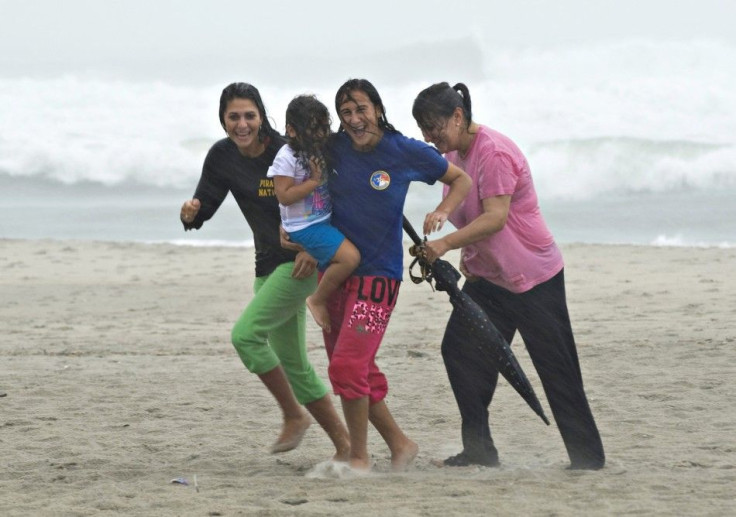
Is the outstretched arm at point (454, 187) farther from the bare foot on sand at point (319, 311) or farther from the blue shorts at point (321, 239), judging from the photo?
the bare foot on sand at point (319, 311)

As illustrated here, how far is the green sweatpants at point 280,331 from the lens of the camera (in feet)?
16.5

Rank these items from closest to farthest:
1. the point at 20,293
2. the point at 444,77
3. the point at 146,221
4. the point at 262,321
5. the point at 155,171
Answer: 1. the point at 262,321
2. the point at 20,293
3. the point at 146,221
4. the point at 155,171
5. the point at 444,77

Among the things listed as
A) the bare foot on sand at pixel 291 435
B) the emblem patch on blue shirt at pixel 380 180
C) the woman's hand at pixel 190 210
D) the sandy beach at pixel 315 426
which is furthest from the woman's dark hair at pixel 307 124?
the bare foot on sand at pixel 291 435

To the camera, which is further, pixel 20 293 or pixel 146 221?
pixel 146 221

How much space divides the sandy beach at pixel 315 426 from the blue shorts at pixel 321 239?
35.1 inches

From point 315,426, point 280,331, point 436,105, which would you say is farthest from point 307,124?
point 315,426

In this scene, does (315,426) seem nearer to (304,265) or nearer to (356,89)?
(304,265)

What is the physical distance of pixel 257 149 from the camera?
202 inches

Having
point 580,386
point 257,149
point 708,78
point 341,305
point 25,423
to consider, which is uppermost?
point 708,78

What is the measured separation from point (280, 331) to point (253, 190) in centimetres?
63

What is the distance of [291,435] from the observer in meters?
5.43

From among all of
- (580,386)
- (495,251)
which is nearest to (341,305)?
(495,251)

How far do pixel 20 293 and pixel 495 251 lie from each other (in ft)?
26.1

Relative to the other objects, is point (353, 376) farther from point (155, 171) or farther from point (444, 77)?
point (444, 77)
